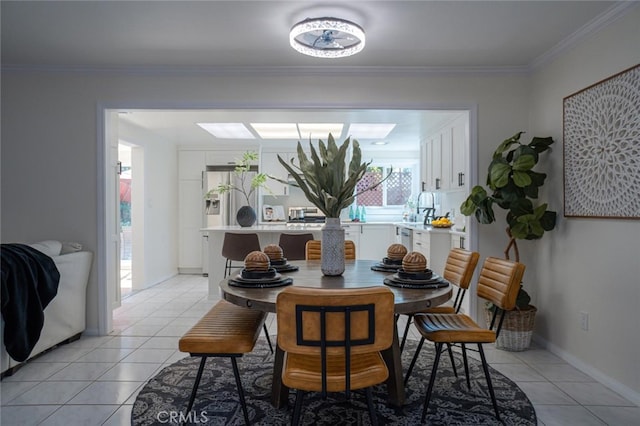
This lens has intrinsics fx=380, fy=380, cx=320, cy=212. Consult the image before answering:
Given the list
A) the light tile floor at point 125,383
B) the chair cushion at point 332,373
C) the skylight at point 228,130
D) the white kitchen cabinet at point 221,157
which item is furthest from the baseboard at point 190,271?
the chair cushion at point 332,373

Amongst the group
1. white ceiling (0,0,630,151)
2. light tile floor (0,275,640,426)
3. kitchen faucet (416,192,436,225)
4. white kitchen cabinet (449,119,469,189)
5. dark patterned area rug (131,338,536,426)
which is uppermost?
white ceiling (0,0,630,151)

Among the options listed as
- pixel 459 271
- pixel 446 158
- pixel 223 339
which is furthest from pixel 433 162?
pixel 223 339

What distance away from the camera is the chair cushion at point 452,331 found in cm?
202

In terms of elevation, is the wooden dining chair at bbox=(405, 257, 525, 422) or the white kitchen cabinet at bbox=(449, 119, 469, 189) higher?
the white kitchen cabinet at bbox=(449, 119, 469, 189)

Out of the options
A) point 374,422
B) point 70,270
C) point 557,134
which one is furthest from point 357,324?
point 70,270

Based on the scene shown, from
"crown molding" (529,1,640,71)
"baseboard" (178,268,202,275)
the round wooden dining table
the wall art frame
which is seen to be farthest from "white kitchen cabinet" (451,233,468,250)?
"baseboard" (178,268,202,275)

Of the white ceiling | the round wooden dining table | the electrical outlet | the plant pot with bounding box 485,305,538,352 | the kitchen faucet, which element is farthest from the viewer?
the kitchen faucet

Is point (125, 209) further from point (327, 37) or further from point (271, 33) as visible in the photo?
point (327, 37)

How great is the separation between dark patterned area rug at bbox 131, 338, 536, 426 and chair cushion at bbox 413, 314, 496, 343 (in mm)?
436

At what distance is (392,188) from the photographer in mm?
7754

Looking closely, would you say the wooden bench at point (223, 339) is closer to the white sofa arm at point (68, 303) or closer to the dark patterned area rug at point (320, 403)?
the dark patterned area rug at point (320, 403)

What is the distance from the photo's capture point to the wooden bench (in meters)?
1.86

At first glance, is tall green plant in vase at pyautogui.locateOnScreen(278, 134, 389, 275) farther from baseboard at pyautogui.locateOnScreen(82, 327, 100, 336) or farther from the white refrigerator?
the white refrigerator

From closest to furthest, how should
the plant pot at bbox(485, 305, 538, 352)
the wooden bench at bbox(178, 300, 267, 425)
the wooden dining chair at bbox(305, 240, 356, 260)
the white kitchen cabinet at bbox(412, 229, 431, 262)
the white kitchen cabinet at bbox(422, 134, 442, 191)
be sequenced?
the wooden bench at bbox(178, 300, 267, 425) → the plant pot at bbox(485, 305, 538, 352) → the wooden dining chair at bbox(305, 240, 356, 260) → the white kitchen cabinet at bbox(412, 229, 431, 262) → the white kitchen cabinet at bbox(422, 134, 442, 191)
